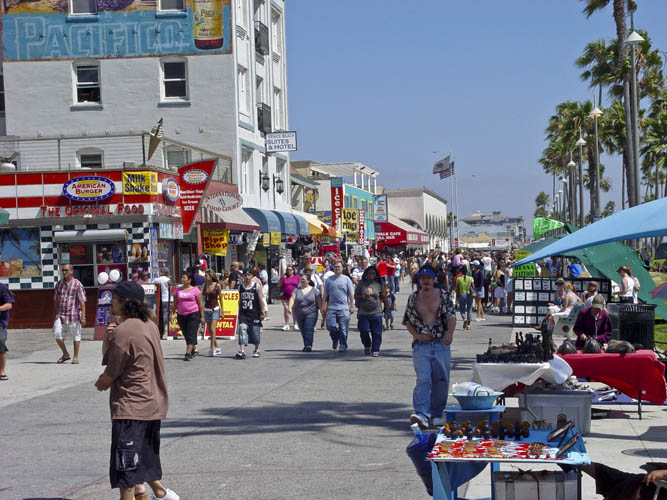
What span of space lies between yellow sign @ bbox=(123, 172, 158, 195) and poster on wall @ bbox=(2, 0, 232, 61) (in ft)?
36.0

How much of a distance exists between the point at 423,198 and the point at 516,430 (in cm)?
10795

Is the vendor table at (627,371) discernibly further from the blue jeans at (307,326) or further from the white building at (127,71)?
the white building at (127,71)

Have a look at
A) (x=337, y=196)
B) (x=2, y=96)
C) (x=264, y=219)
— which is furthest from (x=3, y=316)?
(x=337, y=196)

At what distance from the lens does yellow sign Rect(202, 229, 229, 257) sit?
28.1 metres

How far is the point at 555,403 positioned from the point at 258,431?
129 inches

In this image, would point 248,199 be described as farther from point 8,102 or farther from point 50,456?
point 50,456

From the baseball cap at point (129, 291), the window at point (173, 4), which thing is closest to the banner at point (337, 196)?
the window at point (173, 4)

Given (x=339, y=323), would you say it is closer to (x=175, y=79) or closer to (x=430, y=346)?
(x=430, y=346)

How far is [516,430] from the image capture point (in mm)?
5793

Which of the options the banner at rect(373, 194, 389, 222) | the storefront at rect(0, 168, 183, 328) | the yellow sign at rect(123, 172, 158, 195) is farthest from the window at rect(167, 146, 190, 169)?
the banner at rect(373, 194, 389, 222)

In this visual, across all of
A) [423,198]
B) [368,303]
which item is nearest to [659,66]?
[368,303]

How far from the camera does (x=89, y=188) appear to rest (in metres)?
22.9

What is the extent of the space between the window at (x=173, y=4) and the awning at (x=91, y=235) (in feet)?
41.2

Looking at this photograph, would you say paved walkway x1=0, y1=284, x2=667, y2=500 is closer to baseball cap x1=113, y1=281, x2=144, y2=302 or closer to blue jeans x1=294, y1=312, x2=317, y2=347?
blue jeans x1=294, y1=312, x2=317, y2=347
